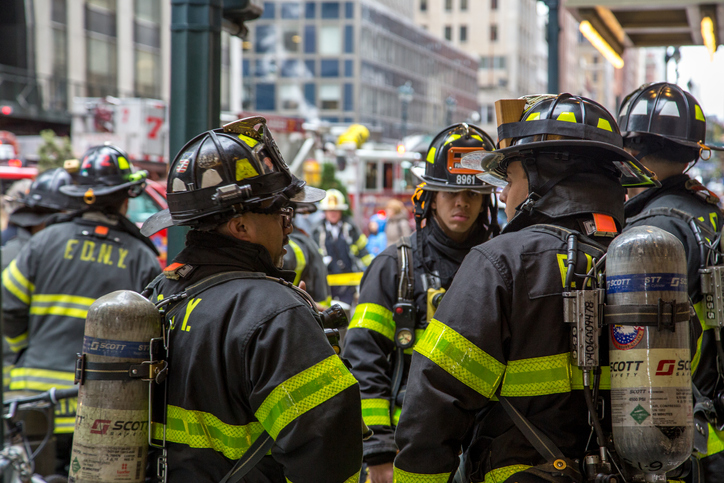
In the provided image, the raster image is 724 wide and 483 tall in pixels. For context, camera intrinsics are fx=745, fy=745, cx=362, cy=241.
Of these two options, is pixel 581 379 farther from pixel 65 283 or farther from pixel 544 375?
pixel 65 283

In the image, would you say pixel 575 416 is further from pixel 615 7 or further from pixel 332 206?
pixel 332 206

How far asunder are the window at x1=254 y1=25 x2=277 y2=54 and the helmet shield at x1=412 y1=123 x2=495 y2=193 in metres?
70.2

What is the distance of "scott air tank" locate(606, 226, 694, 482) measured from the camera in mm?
2084

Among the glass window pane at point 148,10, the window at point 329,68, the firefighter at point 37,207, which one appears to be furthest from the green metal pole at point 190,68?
the window at point 329,68

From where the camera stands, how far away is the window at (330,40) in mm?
68875

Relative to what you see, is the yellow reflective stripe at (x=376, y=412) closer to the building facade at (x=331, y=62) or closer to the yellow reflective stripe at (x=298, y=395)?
A: the yellow reflective stripe at (x=298, y=395)

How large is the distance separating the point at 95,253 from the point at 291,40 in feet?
230

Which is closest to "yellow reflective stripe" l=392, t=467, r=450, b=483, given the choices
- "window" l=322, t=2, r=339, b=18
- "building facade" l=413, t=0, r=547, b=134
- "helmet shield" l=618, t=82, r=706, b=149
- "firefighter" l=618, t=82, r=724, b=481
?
"firefighter" l=618, t=82, r=724, b=481

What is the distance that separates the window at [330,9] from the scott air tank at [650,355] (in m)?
69.6

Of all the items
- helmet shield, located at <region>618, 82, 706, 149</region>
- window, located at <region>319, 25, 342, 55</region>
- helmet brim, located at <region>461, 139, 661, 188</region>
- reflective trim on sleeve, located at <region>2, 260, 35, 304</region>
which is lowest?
reflective trim on sleeve, located at <region>2, 260, 35, 304</region>

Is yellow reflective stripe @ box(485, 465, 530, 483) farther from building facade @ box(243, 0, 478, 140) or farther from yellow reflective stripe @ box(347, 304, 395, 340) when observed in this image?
building facade @ box(243, 0, 478, 140)

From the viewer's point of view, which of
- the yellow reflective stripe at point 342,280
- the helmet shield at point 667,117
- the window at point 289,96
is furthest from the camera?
the window at point 289,96

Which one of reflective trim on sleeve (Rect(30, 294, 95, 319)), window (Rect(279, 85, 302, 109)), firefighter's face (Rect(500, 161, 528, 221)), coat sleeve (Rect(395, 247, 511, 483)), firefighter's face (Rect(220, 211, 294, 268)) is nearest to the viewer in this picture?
coat sleeve (Rect(395, 247, 511, 483))

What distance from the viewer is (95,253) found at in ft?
15.1
